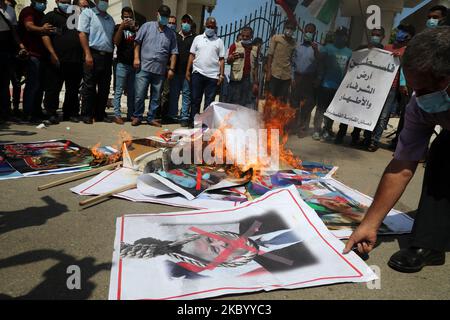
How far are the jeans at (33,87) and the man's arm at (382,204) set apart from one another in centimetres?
505

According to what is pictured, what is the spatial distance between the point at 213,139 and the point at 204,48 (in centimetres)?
304

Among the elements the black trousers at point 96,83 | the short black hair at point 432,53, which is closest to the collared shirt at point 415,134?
the short black hair at point 432,53

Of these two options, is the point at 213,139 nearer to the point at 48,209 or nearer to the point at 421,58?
the point at 48,209

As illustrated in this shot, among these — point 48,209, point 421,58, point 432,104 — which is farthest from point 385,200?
point 48,209

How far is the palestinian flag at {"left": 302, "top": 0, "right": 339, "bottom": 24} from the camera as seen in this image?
5371 mm

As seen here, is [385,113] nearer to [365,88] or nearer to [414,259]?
[365,88]

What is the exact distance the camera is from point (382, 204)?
6.59ft

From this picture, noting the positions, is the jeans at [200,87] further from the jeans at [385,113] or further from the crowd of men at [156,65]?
the jeans at [385,113]

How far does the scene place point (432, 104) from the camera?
1786mm

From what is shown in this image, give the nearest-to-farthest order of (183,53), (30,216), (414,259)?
(414,259) < (30,216) < (183,53)

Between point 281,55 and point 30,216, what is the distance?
16.5ft

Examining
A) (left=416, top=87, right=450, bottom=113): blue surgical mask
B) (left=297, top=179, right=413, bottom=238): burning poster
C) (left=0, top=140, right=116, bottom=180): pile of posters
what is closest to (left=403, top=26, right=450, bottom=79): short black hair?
(left=416, top=87, right=450, bottom=113): blue surgical mask

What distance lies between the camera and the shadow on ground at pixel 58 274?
160 cm

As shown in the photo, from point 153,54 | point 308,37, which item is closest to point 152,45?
point 153,54
